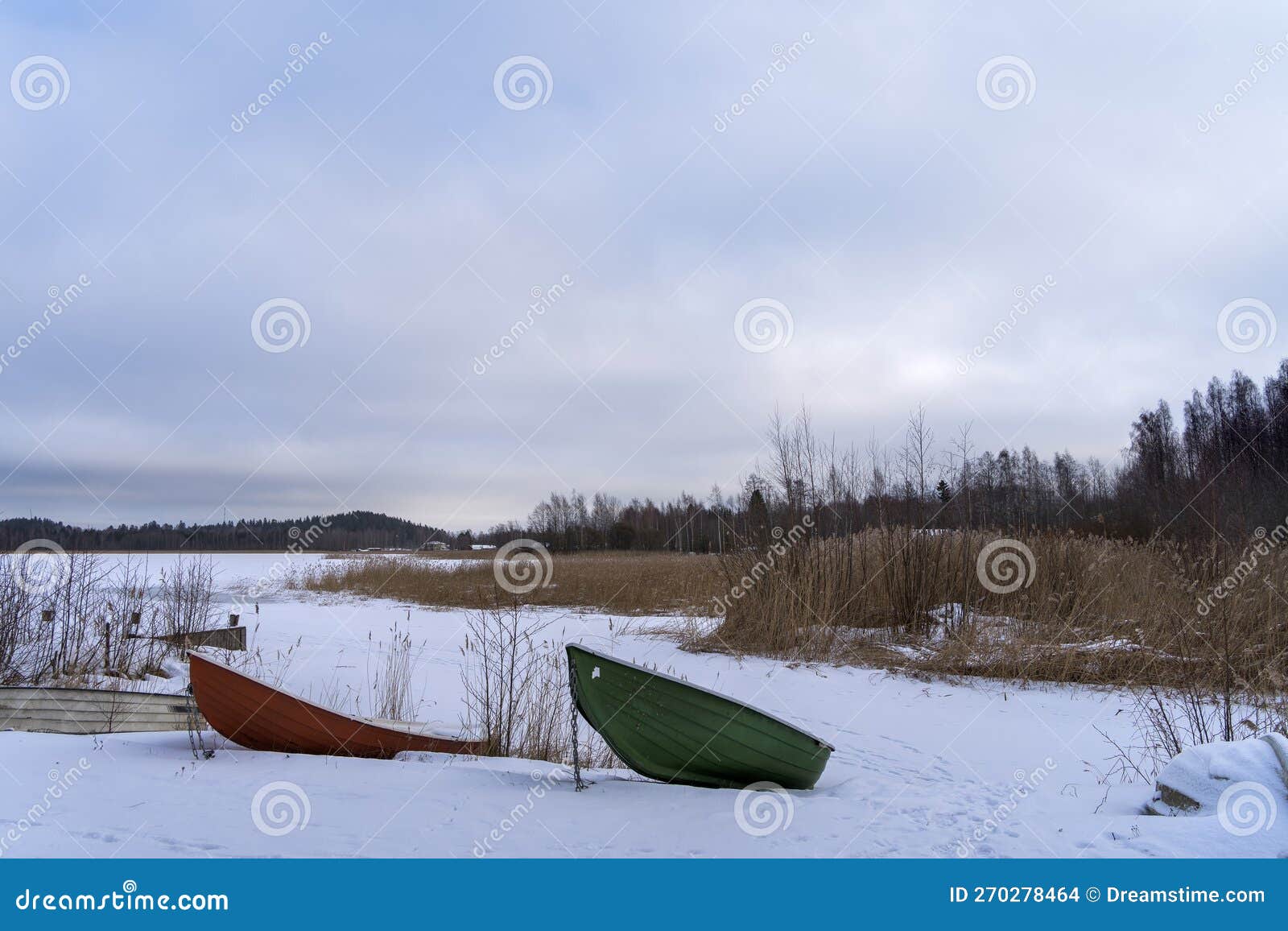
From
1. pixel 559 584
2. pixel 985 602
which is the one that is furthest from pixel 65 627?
pixel 559 584

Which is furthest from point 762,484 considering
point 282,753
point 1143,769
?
point 282,753

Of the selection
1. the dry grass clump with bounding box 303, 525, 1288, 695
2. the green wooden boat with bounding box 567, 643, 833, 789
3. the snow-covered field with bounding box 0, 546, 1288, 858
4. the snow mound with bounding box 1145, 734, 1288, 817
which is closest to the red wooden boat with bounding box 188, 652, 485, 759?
the snow-covered field with bounding box 0, 546, 1288, 858

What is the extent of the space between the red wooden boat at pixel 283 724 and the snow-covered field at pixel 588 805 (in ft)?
0.69

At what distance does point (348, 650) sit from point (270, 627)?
13.1ft

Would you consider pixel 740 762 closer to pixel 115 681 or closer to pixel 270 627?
pixel 115 681

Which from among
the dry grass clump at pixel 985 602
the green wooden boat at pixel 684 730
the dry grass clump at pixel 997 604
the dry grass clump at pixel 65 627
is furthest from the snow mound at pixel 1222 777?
the dry grass clump at pixel 65 627

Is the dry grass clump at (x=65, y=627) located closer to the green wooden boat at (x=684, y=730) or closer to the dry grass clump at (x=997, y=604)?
the green wooden boat at (x=684, y=730)

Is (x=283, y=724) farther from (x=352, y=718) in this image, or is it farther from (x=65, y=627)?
(x=65, y=627)

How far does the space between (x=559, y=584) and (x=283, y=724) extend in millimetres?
18068

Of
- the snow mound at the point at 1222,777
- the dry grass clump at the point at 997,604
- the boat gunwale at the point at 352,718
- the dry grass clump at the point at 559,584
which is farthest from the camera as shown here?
the dry grass clump at the point at 559,584

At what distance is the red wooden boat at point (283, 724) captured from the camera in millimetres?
5746

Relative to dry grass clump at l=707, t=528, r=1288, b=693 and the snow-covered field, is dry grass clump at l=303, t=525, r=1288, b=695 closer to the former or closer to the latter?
dry grass clump at l=707, t=528, r=1288, b=693

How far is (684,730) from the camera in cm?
514

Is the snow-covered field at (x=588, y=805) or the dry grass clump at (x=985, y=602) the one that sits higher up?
the dry grass clump at (x=985, y=602)
